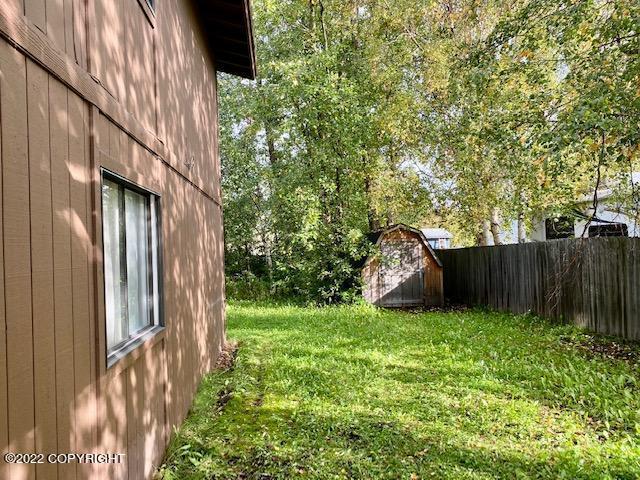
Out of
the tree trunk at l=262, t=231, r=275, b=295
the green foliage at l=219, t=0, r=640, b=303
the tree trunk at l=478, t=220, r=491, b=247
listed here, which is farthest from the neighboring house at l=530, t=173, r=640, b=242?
the tree trunk at l=262, t=231, r=275, b=295

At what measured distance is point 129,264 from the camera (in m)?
3.22

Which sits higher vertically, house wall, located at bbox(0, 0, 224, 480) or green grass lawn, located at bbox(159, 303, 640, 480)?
house wall, located at bbox(0, 0, 224, 480)

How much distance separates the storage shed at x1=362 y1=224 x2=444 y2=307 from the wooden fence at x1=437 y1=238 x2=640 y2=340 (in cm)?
112

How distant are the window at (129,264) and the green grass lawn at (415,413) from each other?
3.97 feet

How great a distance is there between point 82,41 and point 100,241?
1.10 meters

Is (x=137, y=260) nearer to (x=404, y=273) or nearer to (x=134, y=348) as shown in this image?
(x=134, y=348)

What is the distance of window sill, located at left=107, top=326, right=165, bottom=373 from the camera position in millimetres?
2602

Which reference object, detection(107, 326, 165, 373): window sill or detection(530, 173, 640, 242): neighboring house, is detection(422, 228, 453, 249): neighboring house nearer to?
detection(530, 173, 640, 242): neighboring house

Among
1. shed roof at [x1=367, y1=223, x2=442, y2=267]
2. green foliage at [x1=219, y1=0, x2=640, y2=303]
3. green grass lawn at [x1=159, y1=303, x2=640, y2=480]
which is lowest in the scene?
green grass lawn at [x1=159, y1=303, x2=640, y2=480]

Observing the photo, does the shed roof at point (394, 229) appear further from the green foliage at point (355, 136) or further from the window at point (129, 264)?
the window at point (129, 264)

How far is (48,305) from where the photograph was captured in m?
1.86

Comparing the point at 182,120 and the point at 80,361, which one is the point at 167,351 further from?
the point at 182,120

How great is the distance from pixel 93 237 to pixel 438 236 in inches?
1118

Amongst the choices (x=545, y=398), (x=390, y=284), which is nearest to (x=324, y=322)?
(x=390, y=284)
